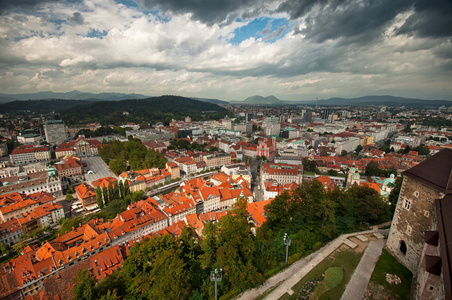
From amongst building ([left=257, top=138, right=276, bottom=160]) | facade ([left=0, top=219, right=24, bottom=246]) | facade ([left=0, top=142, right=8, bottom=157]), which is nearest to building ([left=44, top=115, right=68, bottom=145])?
facade ([left=0, top=142, right=8, bottom=157])

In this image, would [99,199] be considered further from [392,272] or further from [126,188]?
[392,272]

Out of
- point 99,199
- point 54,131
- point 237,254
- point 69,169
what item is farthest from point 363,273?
point 54,131

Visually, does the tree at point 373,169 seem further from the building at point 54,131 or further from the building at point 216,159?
the building at point 54,131

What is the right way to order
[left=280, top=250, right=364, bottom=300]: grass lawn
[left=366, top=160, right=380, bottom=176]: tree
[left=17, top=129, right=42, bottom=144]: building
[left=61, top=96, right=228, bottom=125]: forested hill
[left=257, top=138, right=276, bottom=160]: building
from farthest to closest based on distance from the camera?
1. [left=61, top=96, right=228, bottom=125]: forested hill
2. [left=17, top=129, right=42, bottom=144]: building
3. [left=257, top=138, right=276, bottom=160]: building
4. [left=366, top=160, right=380, bottom=176]: tree
5. [left=280, top=250, right=364, bottom=300]: grass lawn

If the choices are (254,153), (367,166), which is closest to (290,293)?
(367,166)

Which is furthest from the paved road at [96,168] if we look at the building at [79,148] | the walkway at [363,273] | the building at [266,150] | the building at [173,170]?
the walkway at [363,273]

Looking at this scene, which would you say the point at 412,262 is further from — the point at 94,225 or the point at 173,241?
the point at 94,225

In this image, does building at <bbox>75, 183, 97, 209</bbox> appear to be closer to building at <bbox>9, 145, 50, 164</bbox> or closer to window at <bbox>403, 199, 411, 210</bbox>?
building at <bbox>9, 145, 50, 164</bbox>
